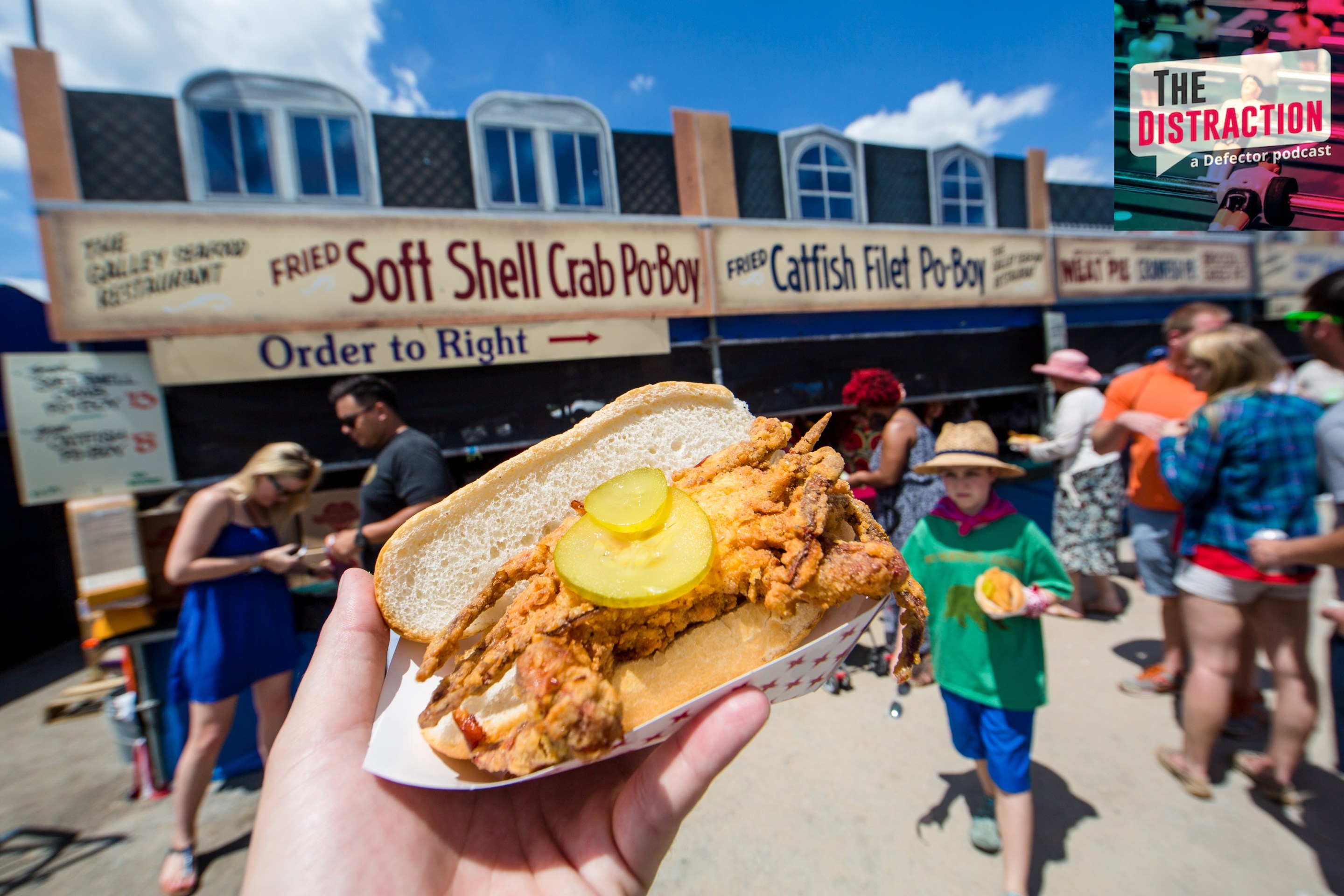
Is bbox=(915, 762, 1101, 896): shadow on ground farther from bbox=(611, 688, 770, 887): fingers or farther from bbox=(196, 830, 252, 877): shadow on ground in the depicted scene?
bbox=(196, 830, 252, 877): shadow on ground

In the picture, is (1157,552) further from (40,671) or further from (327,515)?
(40,671)

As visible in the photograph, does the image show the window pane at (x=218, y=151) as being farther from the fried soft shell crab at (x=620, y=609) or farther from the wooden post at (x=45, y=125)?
Answer: the fried soft shell crab at (x=620, y=609)

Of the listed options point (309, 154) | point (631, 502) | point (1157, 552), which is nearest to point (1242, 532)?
point (1157, 552)

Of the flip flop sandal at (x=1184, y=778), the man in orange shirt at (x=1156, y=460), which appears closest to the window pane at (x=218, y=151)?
the man in orange shirt at (x=1156, y=460)

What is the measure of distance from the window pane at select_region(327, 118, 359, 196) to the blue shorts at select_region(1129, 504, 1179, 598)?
7.83 m

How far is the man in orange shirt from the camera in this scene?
3762 mm

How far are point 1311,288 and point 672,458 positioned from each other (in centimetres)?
351

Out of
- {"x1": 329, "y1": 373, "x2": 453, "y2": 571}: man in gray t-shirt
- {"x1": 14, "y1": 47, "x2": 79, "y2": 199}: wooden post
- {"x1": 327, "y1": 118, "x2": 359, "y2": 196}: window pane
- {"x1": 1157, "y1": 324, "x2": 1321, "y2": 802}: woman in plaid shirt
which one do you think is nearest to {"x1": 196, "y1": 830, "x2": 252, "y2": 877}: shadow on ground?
{"x1": 329, "y1": 373, "x2": 453, "y2": 571}: man in gray t-shirt

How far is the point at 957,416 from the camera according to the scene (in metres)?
7.93

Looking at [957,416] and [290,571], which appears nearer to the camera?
[290,571]

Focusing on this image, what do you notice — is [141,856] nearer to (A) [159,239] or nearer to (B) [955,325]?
(A) [159,239]

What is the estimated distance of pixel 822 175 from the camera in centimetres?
775

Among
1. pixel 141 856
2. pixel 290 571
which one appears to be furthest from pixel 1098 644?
pixel 141 856

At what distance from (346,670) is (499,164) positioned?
6.44 metres
